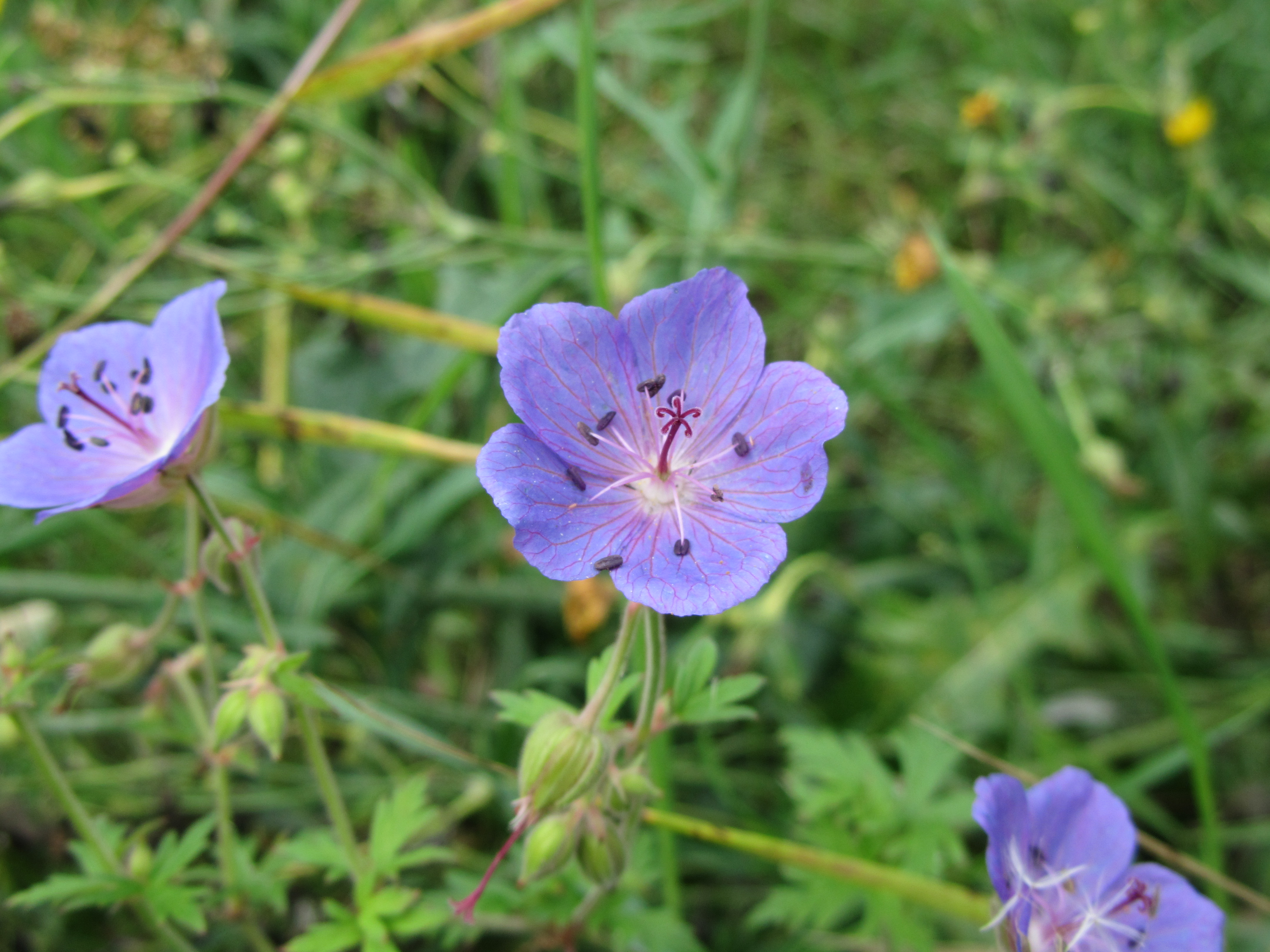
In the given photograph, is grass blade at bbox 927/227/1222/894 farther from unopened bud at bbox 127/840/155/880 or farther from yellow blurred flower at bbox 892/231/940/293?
unopened bud at bbox 127/840/155/880

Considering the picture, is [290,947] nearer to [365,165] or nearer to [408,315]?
[408,315]

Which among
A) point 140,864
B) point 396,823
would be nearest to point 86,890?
point 140,864

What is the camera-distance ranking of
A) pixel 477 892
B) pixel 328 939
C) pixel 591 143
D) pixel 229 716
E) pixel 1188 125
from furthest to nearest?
pixel 1188 125
pixel 591 143
pixel 328 939
pixel 229 716
pixel 477 892

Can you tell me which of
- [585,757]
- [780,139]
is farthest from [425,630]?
[780,139]

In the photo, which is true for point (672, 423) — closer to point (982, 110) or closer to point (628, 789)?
point (628, 789)

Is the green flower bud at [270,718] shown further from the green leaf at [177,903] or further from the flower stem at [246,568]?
the green leaf at [177,903]

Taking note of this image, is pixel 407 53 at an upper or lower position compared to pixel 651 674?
upper

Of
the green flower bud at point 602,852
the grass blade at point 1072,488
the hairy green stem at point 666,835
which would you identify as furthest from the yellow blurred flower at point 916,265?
the green flower bud at point 602,852

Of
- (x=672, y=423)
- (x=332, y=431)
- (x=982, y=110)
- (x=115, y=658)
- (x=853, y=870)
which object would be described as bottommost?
(x=853, y=870)
